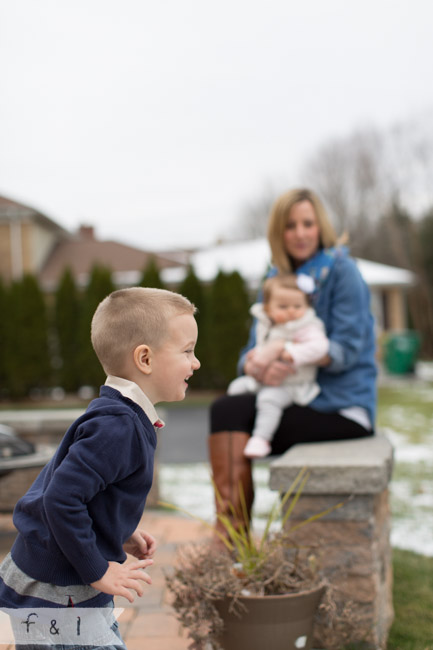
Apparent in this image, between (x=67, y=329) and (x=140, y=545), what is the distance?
13.9 meters

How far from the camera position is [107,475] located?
1.38 m

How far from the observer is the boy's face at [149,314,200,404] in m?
1.52

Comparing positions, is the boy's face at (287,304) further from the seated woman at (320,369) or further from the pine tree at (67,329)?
the pine tree at (67,329)

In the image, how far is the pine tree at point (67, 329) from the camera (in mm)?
15156

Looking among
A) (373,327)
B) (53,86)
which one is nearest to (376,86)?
(53,86)

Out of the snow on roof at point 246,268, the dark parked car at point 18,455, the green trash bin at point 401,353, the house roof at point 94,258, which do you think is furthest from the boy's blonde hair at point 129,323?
the house roof at point 94,258

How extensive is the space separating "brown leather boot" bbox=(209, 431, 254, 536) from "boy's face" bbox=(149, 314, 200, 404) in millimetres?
1418

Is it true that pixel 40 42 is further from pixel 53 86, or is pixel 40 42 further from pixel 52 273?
pixel 52 273

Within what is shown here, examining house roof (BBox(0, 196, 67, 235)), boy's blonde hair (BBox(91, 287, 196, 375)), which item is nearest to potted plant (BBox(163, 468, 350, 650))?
boy's blonde hair (BBox(91, 287, 196, 375))

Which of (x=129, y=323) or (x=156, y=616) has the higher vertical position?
(x=129, y=323)

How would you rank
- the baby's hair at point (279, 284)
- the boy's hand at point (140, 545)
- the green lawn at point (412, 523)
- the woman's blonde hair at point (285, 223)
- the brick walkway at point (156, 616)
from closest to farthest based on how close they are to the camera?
1. the boy's hand at point (140, 545)
2. the brick walkway at point (156, 616)
3. the green lawn at point (412, 523)
4. the baby's hair at point (279, 284)
5. the woman's blonde hair at point (285, 223)

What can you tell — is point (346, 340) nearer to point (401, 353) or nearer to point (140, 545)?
point (140, 545)

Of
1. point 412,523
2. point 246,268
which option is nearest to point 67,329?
point 246,268

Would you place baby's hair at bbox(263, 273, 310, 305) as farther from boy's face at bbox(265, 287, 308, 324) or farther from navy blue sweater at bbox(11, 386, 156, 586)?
navy blue sweater at bbox(11, 386, 156, 586)
